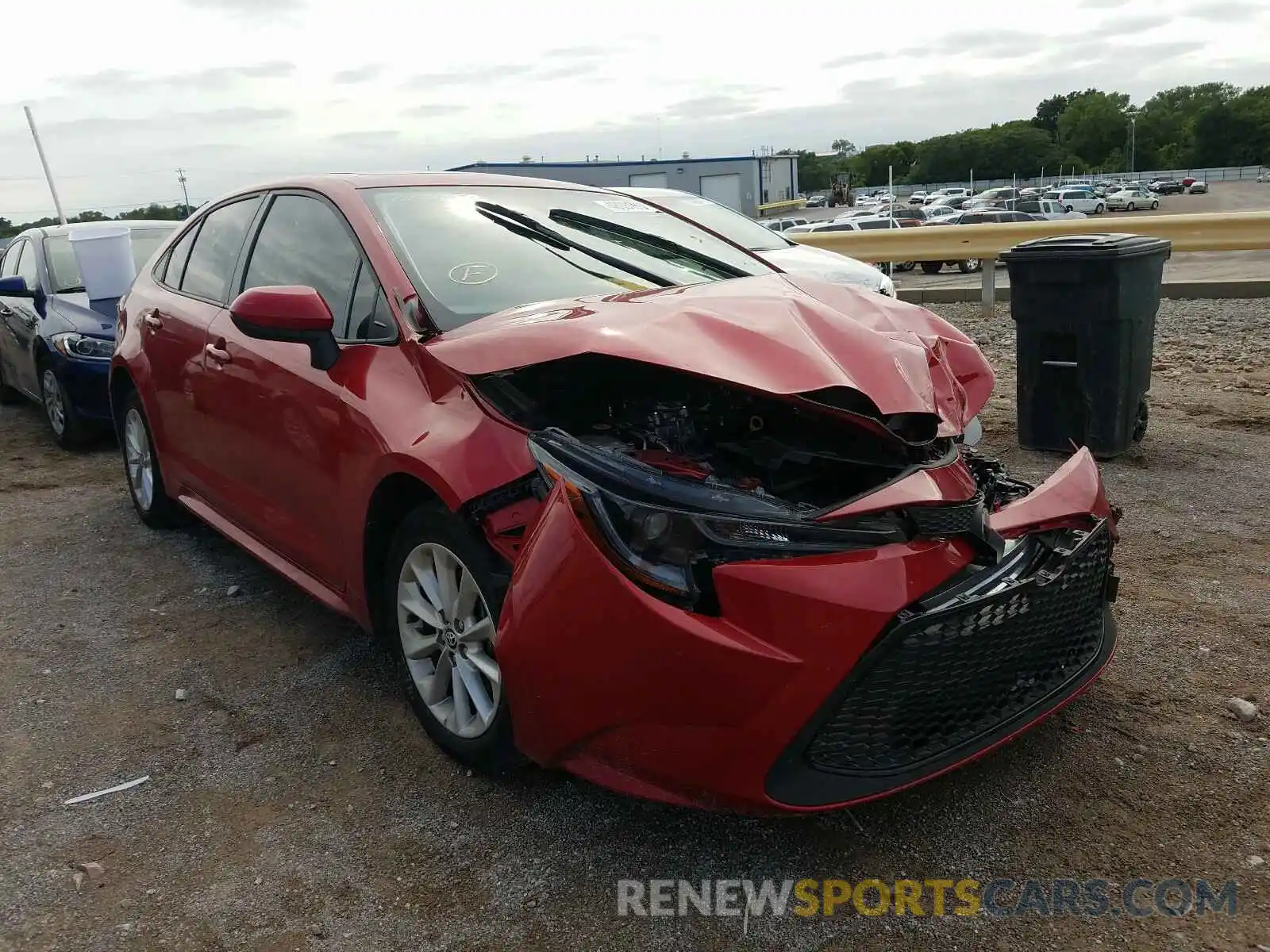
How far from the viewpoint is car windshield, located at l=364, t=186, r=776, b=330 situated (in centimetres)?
293

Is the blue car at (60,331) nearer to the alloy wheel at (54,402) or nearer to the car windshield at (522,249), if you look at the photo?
the alloy wheel at (54,402)

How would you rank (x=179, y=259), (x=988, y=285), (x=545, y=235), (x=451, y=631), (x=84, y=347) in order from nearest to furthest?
(x=451, y=631) < (x=545, y=235) < (x=179, y=259) < (x=84, y=347) < (x=988, y=285)

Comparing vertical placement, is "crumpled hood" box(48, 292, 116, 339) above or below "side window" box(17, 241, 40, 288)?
below

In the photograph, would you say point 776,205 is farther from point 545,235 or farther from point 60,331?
point 545,235

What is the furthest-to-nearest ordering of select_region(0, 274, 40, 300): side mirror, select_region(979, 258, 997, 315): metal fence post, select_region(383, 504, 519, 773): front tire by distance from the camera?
select_region(979, 258, 997, 315): metal fence post → select_region(0, 274, 40, 300): side mirror → select_region(383, 504, 519, 773): front tire

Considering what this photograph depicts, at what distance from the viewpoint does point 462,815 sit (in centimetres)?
250

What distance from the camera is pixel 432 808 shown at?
2.53m

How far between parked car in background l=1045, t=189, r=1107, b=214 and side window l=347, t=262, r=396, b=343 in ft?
172

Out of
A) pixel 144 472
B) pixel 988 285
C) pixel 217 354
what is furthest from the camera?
pixel 988 285

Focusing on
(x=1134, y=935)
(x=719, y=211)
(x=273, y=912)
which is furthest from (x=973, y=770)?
(x=719, y=211)

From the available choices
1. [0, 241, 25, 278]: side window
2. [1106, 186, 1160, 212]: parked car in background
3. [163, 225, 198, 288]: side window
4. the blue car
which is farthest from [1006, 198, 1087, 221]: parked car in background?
[163, 225, 198, 288]: side window

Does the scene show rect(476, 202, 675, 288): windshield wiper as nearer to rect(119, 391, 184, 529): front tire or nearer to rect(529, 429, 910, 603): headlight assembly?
rect(529, 429, 910, 603): headlight assembly

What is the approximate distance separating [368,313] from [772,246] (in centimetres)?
613

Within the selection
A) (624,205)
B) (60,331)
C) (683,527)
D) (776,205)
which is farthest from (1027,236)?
(776,205)
